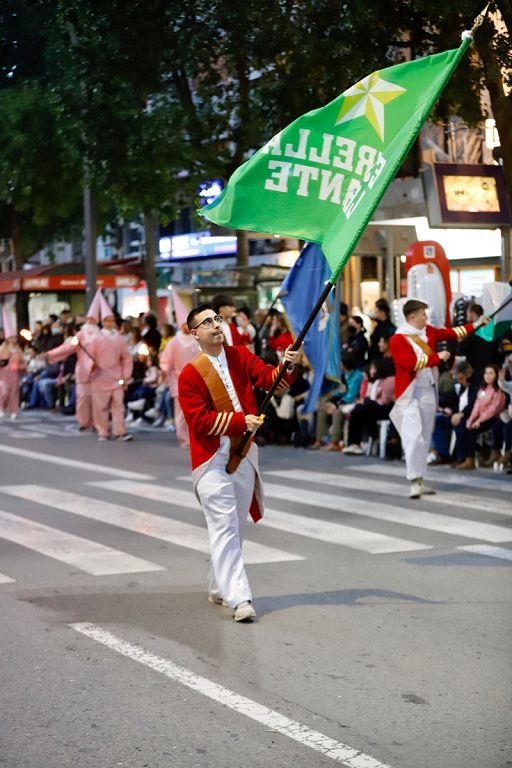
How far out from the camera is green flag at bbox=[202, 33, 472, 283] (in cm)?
767

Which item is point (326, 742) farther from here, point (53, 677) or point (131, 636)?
point (131, 636)

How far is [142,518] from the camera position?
12.0 meters

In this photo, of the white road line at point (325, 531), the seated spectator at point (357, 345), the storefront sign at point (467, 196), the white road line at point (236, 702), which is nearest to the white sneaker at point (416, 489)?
the white road line at point (325, 531)

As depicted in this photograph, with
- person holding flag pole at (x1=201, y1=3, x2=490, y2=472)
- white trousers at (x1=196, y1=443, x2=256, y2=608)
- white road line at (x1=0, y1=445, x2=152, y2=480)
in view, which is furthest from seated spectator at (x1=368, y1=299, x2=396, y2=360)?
person holding flag pole at (x1=201, y1=3, x2=490, y2=472)

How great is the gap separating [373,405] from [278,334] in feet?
11.1

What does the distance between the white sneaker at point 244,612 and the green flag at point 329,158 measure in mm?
1960

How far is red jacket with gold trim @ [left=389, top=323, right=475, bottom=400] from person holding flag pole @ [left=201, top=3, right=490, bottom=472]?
17.9ft

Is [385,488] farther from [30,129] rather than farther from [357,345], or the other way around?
[30,129]

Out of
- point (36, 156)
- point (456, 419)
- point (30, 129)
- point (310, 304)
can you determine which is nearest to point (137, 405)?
point (30, 129)

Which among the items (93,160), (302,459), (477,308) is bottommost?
(302,459)

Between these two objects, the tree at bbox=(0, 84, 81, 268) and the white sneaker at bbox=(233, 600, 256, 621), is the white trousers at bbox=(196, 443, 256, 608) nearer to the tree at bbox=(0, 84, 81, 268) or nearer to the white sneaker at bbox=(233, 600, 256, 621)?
the white sneaker at bbox=(233, 600, 256, 621)

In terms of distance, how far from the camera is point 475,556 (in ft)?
32.2

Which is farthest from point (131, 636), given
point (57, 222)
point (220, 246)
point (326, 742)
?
point (220, 246)

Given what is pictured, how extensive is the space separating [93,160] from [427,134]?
7.37m
